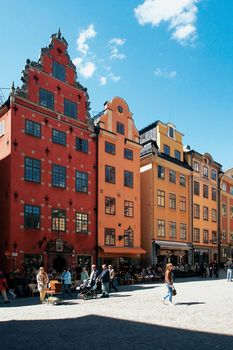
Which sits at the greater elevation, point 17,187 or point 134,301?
point 17,187

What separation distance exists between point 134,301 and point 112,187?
1853 centimetres

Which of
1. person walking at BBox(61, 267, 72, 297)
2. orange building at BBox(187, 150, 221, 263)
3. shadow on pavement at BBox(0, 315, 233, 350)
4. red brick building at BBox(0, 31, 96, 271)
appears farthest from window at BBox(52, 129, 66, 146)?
orange building at BBox(187, 150, 221, 263)

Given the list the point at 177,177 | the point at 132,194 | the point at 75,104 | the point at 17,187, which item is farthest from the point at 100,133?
the point at 177,177

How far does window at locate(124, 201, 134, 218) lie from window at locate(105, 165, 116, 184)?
9.58 ft

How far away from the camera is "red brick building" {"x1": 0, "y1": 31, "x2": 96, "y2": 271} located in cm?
2770

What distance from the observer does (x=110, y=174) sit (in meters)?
36.2

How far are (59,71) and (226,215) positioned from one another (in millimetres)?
34921

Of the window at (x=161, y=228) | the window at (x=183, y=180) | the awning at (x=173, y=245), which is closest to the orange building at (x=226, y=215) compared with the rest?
the window at (x=183, y=180)

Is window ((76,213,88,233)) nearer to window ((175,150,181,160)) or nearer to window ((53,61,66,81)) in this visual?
window ((53,61,66,81))

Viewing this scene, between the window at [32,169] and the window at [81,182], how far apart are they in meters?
4.13

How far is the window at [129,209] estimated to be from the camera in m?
37.5

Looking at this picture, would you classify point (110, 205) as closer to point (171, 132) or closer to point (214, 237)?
point (171, 132)

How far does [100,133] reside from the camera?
116ft

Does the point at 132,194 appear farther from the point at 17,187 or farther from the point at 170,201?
the point at 17,187
